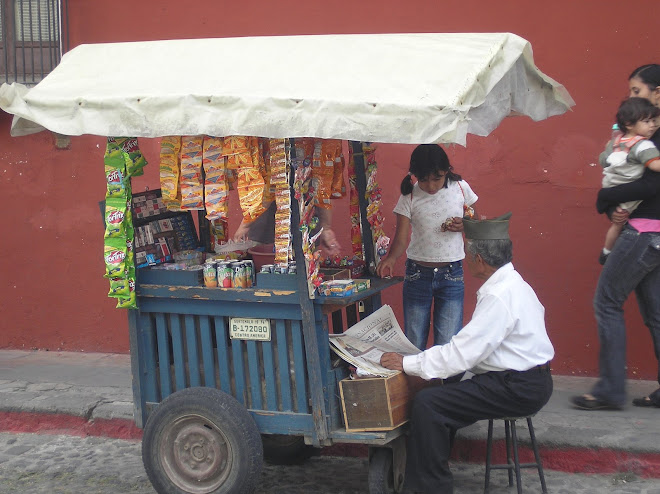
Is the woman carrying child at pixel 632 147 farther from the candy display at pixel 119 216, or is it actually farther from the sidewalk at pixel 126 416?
the candy display at pixel 119 216

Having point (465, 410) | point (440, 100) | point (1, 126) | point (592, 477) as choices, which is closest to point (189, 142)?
point (440, 100)

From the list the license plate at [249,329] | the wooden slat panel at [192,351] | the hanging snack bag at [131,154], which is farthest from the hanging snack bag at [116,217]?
the license plate at [249,329]

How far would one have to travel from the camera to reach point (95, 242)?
617 cm

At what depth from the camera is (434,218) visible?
447 centimetres

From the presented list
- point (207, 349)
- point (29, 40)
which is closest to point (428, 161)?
point (207, 349)

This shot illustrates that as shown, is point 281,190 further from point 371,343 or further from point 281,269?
point 371,343

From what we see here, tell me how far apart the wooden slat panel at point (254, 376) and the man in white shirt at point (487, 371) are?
711 millimetres

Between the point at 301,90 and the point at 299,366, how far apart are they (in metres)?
1.20

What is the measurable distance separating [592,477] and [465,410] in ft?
3.56

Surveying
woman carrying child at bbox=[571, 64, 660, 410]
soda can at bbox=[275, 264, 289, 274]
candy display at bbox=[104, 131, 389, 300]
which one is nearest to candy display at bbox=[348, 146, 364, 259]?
candy display at bbox=[104, 131, 389, 300]

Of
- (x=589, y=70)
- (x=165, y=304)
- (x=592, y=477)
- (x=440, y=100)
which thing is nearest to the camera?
(x=440, y=100)

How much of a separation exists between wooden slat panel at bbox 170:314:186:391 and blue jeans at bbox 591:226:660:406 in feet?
7.17

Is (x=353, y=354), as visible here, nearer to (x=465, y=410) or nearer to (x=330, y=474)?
(x=465, y=410)

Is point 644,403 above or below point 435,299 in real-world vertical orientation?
below
